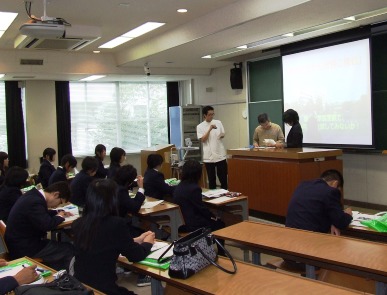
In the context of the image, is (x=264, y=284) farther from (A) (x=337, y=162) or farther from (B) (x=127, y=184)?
(A) (x=337, y=162)

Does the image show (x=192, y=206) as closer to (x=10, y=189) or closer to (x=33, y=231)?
(x=33, y=231)

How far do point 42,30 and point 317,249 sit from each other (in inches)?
126

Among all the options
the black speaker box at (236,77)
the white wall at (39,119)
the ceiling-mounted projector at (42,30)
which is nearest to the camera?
the ceiling-mounted projector at (42,30)

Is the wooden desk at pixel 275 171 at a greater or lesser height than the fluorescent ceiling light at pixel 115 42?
lesser

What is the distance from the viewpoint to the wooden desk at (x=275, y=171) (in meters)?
5.12

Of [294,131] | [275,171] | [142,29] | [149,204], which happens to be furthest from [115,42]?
[149,204]

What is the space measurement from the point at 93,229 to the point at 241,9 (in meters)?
3.73

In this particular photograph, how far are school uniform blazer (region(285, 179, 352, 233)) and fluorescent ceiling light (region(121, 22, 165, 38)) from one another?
4006 millimetres

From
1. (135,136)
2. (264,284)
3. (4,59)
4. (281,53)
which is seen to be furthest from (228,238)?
(135,136)

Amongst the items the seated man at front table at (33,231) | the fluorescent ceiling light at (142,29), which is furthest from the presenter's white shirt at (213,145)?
the seated man at front table at (33,231)

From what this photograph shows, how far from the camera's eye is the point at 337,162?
5.40 meters

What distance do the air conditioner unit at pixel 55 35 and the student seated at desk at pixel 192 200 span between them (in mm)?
1870

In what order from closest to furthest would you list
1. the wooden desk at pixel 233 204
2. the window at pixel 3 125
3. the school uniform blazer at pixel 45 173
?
1. the wooden desk at pixel 233 204
2. the school uniform blazer at pixel 45 173
3. the window at pixel 3 125

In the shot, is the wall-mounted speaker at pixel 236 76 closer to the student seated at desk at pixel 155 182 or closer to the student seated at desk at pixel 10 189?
the student seated at desk at pixel 155 182
